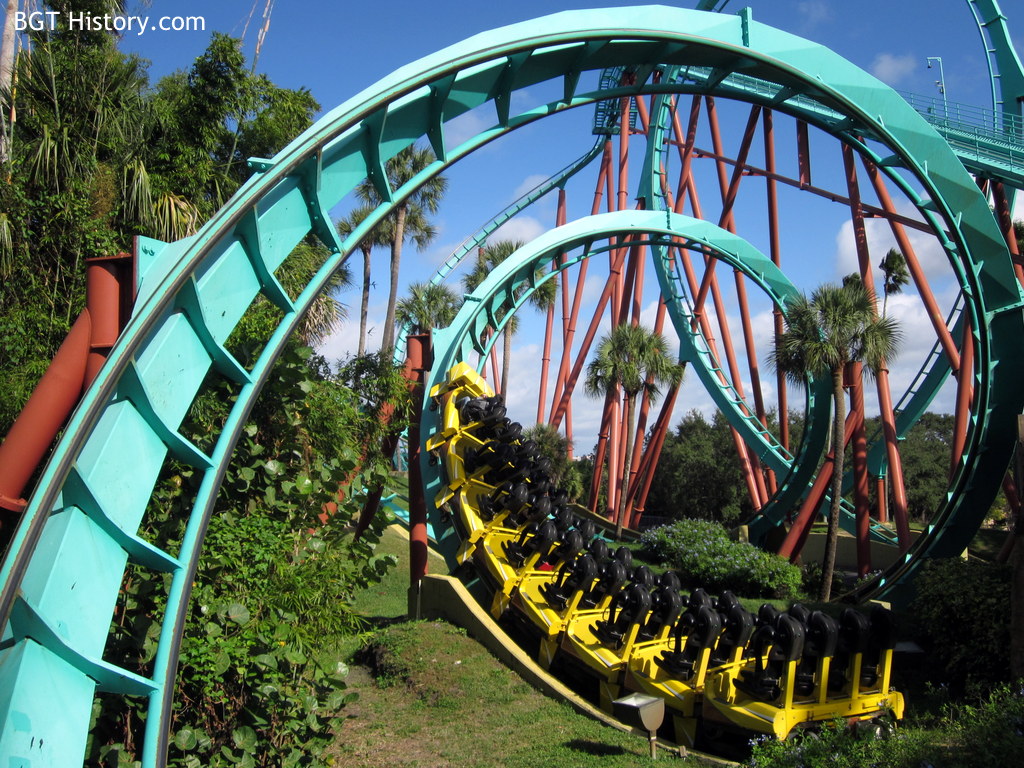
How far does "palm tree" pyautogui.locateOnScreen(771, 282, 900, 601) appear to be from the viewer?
40.9 ft

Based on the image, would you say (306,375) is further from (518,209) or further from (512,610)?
(518,209)

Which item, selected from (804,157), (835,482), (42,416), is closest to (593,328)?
(804,157)

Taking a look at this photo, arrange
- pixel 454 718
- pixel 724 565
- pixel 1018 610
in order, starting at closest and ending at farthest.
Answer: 1. pixel 1018 610
2. pixel 454 718
3. pixel 724 565

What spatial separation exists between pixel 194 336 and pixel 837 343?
11.1 m

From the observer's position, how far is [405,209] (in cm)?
3191

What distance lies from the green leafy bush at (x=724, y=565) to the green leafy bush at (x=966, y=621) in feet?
13.3

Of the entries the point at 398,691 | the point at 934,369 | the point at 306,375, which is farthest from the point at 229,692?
the point at 934,369

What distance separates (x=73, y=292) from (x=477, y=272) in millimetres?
24429

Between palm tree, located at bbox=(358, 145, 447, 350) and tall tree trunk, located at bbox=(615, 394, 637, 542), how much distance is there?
25.7 feet

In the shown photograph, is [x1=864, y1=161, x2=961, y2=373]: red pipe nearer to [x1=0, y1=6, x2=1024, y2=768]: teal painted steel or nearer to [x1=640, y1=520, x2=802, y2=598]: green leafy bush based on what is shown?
[x1=640, y1=520, x2=802, y2=598]: green leafy bush

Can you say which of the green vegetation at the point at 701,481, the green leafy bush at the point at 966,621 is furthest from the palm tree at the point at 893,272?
the green leafy bush at the point at 966,621

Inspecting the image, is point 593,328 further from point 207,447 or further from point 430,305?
point 207,447

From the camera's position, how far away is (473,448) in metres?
10.6

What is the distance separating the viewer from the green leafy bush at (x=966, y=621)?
7.62m
